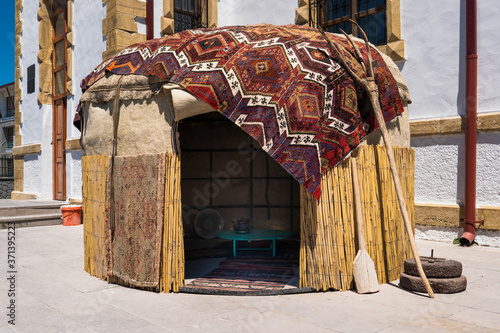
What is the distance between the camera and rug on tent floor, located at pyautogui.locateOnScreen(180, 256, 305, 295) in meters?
5.02

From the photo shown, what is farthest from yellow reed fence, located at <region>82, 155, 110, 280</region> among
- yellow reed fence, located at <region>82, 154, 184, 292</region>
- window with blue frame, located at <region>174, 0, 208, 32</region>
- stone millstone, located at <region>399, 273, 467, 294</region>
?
window with blue frame, located at <region>174, 0, 208, 32</region>

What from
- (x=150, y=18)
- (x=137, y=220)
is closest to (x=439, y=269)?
(x=137, y=220)

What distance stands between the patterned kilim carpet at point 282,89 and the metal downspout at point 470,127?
145 inches

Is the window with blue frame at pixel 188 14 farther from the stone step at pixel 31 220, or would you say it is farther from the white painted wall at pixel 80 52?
the stone step at pixel 31 220

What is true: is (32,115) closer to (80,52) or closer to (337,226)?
(80,52)

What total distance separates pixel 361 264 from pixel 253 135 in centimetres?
183

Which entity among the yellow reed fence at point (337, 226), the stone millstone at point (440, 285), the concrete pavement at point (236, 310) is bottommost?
the concrete pavement at point (236, 310)

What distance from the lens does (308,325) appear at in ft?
12.9

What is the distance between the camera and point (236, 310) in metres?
4.35

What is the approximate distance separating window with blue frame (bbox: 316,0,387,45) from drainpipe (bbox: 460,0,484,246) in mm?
1821

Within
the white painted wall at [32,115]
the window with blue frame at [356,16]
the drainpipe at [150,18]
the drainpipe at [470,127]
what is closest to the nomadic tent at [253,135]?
the drainpipe at [470,127]

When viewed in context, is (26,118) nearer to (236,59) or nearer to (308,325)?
(236,59)

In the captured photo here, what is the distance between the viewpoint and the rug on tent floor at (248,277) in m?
5.02

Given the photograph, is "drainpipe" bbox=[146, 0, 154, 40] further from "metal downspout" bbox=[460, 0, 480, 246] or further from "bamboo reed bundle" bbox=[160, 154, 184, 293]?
"bamboo reed bundle" bbox=[160, 154, 184, 293]
